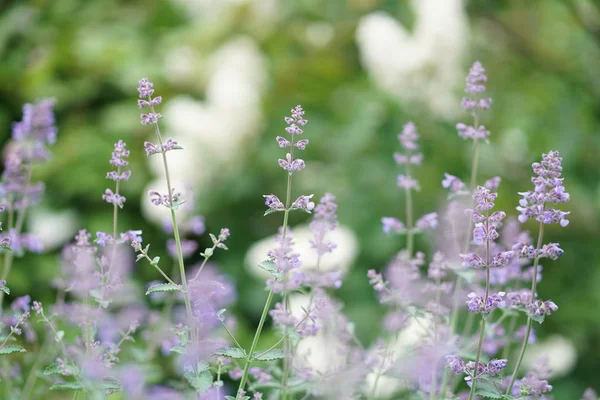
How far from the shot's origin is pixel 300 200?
1.05m

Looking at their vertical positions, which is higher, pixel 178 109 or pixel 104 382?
pixel 178 109

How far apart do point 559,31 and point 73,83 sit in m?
3.33

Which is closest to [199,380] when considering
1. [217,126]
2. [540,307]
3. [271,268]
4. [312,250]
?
[271,268]

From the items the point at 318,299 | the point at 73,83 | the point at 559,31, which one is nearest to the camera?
the point at 318,299

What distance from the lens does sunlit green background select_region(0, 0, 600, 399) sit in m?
4.01

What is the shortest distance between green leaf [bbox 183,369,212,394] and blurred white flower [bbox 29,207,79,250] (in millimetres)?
3085

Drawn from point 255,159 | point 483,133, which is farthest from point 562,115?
point 483,133

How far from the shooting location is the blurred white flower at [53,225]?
156 inches

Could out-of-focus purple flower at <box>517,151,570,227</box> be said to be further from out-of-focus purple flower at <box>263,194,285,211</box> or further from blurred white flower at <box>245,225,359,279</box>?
blurred white flower at <box>245,225,359,279</box>

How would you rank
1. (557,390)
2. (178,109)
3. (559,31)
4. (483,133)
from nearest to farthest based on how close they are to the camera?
(483,133) < (557,390) < (178,109) < (559,31)

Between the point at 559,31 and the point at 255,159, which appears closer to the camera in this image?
the point at 255,159

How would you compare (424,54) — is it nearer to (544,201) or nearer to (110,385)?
(544,201)

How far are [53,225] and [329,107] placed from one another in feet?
5.93

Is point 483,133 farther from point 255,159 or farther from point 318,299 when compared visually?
point 255,159
